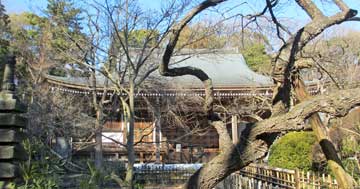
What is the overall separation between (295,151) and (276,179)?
2.38 meters

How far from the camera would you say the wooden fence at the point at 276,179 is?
541 centimetres

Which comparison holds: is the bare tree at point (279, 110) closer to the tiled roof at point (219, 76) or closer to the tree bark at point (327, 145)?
the tree bark at point (327, 145)

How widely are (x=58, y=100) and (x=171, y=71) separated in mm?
9922

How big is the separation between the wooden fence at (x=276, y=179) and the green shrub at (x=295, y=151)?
1003mm

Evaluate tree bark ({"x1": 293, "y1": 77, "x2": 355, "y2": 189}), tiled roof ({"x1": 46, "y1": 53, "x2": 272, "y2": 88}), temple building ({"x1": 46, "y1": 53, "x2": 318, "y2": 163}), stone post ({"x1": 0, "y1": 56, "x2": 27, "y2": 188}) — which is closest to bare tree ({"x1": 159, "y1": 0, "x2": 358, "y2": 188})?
tree bark ({"x1": 293, "y1": 77, "x2": 355, "y2": 189})

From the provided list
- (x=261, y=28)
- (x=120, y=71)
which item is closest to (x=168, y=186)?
(x=120, y=71)

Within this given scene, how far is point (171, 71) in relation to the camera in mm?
4035

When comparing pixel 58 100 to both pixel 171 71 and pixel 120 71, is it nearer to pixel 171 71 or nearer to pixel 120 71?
pixel 120 71

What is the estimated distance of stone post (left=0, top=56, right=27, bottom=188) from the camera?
419cm

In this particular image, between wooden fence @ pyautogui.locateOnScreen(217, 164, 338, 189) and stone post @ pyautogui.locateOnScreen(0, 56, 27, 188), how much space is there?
12.7ft

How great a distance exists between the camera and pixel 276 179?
711 cm

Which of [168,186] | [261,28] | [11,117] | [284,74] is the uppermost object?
[261,28]

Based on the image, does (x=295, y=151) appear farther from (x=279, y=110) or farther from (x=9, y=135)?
(x=9, y=135)

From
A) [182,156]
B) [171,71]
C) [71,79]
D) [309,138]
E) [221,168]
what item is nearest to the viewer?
[221,168]
